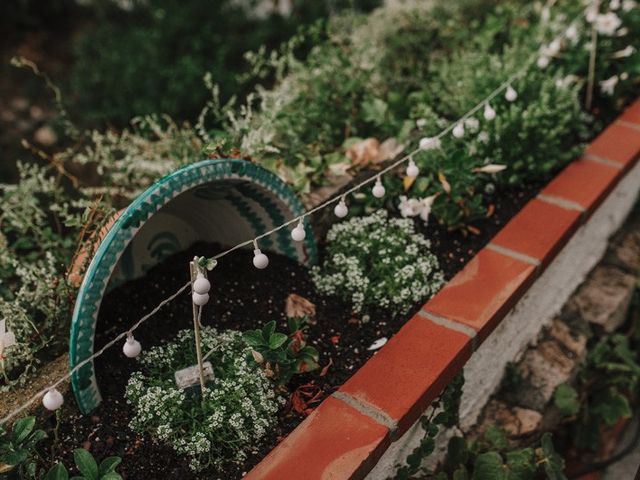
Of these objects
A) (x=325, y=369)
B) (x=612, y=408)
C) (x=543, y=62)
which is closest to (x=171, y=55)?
(x=543, y=62)

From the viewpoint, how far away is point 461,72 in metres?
3.04

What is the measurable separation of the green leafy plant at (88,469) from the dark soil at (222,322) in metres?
0.14

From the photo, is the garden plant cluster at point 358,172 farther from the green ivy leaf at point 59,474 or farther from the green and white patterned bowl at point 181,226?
the green and white patterned bowl at point 181,226

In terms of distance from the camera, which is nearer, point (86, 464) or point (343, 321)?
point (86, 464)

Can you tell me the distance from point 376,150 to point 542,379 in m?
1.12

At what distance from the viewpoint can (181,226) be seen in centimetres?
238

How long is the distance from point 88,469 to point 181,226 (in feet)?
3.14

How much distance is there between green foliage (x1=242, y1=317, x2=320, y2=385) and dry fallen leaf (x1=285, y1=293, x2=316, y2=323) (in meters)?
0.15

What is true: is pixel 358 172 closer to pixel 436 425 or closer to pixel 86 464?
pixel 436 425

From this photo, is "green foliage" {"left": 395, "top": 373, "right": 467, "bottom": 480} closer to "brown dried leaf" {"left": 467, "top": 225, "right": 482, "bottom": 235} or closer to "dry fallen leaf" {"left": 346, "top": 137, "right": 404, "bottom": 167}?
"brown dried leaf" {"left": 467, "top": 225, "right": 482, "bottom": 235}

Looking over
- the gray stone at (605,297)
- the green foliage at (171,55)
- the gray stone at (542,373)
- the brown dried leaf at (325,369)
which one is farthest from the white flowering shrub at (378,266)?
the green foliage at (171,55)

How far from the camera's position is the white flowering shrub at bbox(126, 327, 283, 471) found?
1.82 m

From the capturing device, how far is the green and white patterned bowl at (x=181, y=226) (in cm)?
176

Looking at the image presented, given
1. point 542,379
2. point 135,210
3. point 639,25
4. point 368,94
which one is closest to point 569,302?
point 542,379
